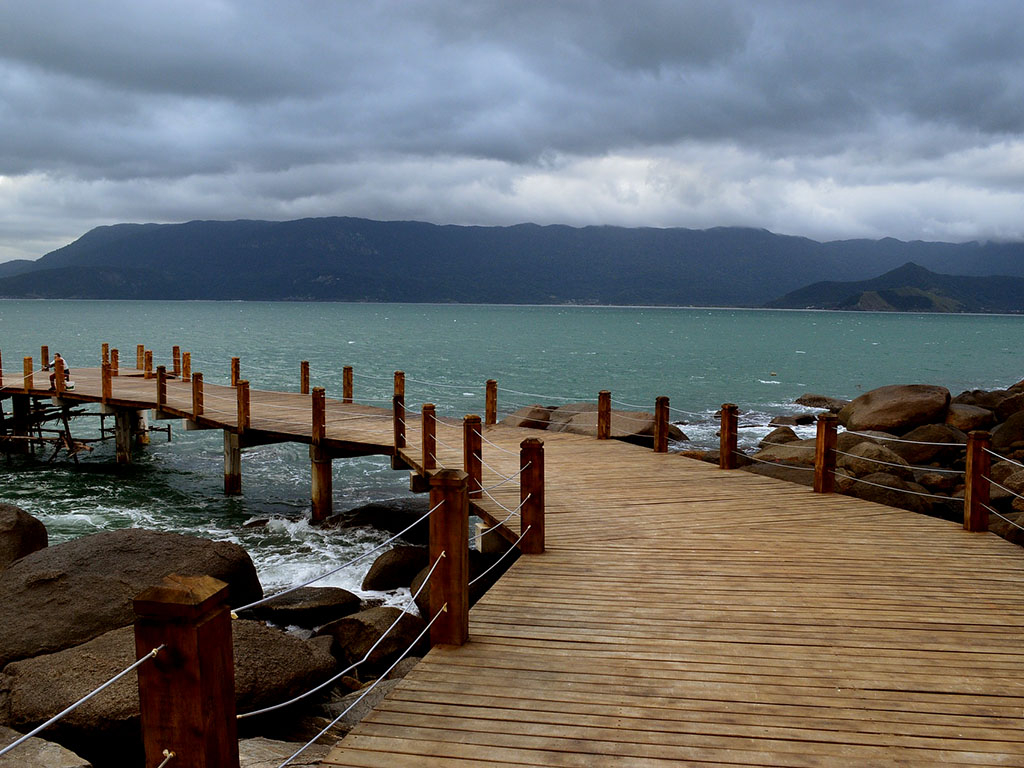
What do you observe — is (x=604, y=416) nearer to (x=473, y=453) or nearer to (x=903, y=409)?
(x=473, y=453)

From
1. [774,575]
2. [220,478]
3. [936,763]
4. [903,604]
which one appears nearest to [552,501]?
[774,575]

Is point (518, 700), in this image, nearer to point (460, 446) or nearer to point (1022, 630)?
point (1022, 630)

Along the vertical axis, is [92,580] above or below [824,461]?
below

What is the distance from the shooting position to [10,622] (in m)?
8.32

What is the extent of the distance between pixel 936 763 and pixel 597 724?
1.80 meters

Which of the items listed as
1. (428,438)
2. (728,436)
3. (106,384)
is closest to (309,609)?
(428,438)

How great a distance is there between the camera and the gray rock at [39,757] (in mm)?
5160

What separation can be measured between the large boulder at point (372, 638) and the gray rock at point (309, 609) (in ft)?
3.40

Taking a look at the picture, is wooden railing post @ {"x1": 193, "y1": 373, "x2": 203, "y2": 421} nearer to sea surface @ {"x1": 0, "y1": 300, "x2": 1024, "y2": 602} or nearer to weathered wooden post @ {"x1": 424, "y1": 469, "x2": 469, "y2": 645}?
sea surface @ {"x1": 0, "y1": 300, "x2": 1024, "y2": 602}

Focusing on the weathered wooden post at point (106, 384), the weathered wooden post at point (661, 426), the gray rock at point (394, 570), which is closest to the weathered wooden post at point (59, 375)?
the weathered wooden post at point (106, 384)

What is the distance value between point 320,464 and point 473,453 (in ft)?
23.3

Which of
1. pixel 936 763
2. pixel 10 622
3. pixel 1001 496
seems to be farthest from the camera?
pixel 1001 496

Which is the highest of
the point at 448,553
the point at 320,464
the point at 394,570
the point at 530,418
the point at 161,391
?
the point at 448,553

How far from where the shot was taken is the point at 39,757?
526cm
